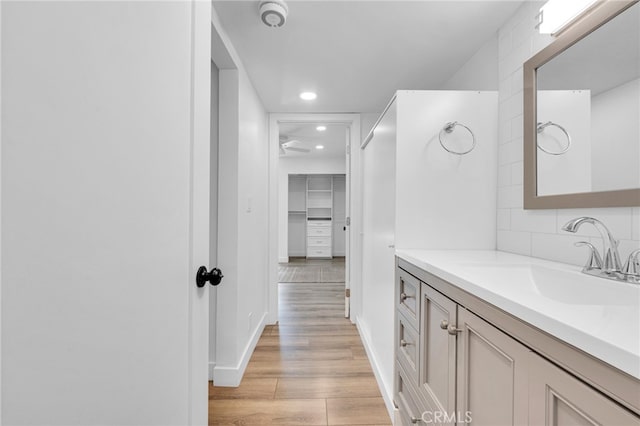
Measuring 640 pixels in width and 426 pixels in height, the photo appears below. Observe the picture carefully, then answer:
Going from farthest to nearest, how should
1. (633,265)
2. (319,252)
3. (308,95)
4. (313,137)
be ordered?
(319,252) < (313,137) < (308,95) < (633,265)

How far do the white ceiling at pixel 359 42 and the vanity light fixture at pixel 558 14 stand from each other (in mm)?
276

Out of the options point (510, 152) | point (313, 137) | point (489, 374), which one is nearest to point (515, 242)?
point (510, 152)

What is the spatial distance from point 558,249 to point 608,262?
282 mm

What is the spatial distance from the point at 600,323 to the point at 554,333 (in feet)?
0.27

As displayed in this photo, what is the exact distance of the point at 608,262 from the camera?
98 cm

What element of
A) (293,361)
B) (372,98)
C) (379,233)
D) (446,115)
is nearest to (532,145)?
(446,115)

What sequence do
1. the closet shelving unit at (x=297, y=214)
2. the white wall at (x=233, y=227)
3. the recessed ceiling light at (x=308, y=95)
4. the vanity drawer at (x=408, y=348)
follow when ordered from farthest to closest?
the closet shelving unit at (x=297, y=214) < the recessed ceiling light at (x=308, y=95) < the white wall at (x=233, y=227) < the vanity drawer at (x=408, y=348)

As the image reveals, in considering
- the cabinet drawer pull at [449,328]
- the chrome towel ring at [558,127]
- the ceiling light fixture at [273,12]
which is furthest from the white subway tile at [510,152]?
the ceiling light fixture at [273,12]

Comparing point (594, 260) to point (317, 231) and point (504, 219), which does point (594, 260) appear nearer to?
point (504, 219)

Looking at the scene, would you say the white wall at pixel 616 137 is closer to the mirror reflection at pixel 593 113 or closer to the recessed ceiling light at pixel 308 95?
the mirror reflection at pixel 593 113

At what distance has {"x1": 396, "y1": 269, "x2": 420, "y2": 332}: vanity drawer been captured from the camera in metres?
1.28

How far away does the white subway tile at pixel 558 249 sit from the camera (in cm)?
117

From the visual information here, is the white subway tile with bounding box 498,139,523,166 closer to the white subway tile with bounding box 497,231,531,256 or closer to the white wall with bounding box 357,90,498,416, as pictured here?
the white wall with bounding box 357,90,498,416

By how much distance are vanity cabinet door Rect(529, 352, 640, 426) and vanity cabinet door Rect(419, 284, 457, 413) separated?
0.35 m
